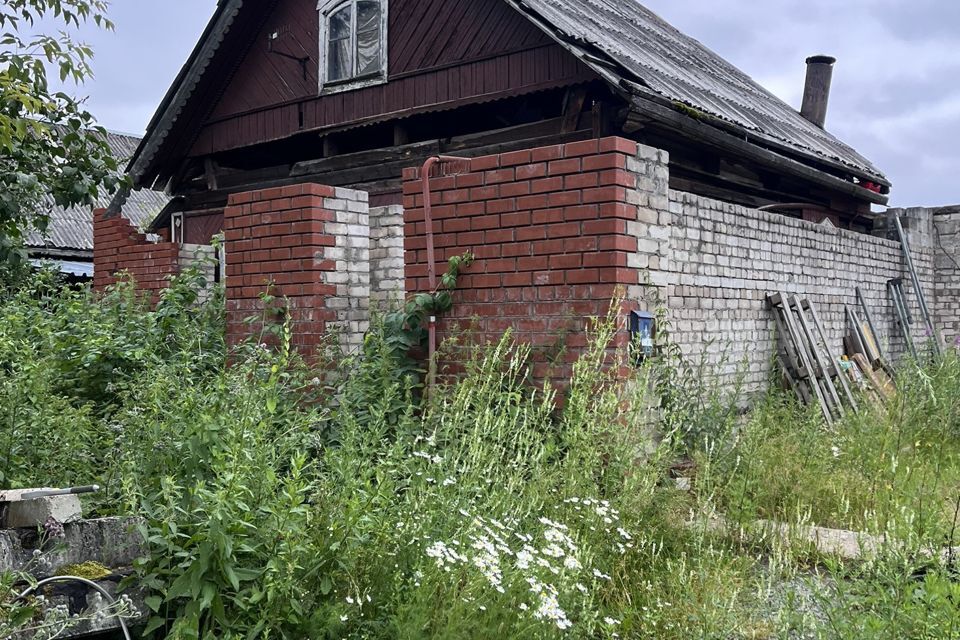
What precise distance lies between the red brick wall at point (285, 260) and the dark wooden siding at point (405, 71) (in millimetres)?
3138

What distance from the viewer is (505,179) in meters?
4.55

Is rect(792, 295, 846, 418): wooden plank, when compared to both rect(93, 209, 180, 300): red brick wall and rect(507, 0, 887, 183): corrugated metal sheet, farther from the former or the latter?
rect(93, 209, 180, 300): red brick wall

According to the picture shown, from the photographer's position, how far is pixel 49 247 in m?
17.3

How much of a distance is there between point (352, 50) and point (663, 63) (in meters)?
3.45

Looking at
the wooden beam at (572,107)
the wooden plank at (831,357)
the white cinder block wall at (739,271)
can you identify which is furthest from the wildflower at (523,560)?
the wooden beam at (572,107)

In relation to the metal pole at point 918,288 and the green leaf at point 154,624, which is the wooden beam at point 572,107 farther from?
the green leaf at point 154,624

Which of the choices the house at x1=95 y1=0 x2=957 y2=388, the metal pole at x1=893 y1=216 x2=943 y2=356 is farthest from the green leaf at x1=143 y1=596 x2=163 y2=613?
the metal pole at x1=893 y1=216 x2=943 y2=356

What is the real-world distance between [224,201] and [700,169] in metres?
6.20

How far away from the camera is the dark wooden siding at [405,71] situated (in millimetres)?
7797

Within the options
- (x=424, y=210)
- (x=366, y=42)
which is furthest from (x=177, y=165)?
(x=424, y=210)

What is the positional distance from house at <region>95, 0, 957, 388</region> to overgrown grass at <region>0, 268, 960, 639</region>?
622mm

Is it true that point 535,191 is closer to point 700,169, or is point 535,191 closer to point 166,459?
point 166,459

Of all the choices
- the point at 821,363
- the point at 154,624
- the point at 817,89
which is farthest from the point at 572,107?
the point at 817,89

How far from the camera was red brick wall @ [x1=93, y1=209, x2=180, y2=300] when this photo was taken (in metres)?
7.26
